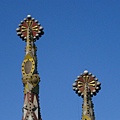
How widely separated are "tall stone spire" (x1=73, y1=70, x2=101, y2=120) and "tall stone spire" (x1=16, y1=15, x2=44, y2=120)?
7.48 feet

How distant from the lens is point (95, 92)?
21422mm

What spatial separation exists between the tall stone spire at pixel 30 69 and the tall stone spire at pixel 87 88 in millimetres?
2281

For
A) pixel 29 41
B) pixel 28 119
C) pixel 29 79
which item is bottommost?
pixel 28 119

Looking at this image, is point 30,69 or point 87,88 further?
point 87,88

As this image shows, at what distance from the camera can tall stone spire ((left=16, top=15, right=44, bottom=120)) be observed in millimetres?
19344

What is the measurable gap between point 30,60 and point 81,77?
2.61m

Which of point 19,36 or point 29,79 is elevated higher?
point 19,36

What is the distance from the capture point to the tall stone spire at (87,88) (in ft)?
68.7

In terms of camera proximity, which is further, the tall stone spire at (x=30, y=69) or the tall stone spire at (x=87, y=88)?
the tall stone spire at (x=87, y=88)

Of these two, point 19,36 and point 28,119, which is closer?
point 28,119

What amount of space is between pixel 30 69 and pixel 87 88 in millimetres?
2728

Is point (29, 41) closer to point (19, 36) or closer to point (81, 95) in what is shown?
point (19, 36)

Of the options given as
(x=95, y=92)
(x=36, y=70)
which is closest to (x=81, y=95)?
(x=95, y=92)

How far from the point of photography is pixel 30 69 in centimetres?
2012
